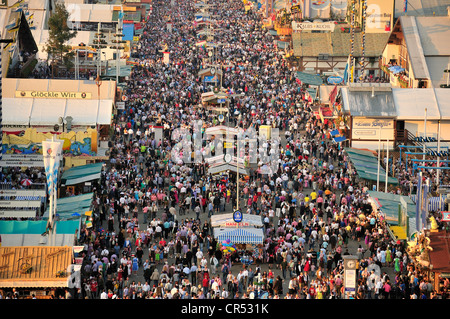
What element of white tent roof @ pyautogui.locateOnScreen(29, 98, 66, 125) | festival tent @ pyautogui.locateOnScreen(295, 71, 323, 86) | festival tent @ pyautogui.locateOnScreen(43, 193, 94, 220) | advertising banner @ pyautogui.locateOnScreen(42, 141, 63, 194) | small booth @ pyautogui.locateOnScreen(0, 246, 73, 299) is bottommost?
small booth @ pyautogui.locateOnScreen(0, 246, 73, 299)

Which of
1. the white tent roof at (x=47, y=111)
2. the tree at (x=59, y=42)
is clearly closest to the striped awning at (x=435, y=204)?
the white tent roof at (x=47, y=111)

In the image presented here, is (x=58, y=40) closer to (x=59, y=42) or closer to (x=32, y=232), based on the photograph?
(x=59, y=42)

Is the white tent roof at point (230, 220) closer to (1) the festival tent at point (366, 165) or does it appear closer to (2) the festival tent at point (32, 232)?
(2) the festival tent at point (32, 232)

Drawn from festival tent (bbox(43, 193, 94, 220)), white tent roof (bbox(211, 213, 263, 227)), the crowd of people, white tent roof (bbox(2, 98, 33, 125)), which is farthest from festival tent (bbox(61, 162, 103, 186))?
white tent roof (bbox(211, 213, 263, 227))

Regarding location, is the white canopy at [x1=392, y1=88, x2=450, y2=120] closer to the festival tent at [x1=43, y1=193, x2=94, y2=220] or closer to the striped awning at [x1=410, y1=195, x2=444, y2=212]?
the striped awning at [x1=410, y1=195, x2=444, y2=212]

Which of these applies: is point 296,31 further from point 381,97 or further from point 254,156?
point 254,156

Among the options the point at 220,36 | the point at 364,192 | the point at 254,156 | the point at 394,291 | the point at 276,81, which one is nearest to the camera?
the point at 394,291

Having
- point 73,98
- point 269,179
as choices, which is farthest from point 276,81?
point 269,179
